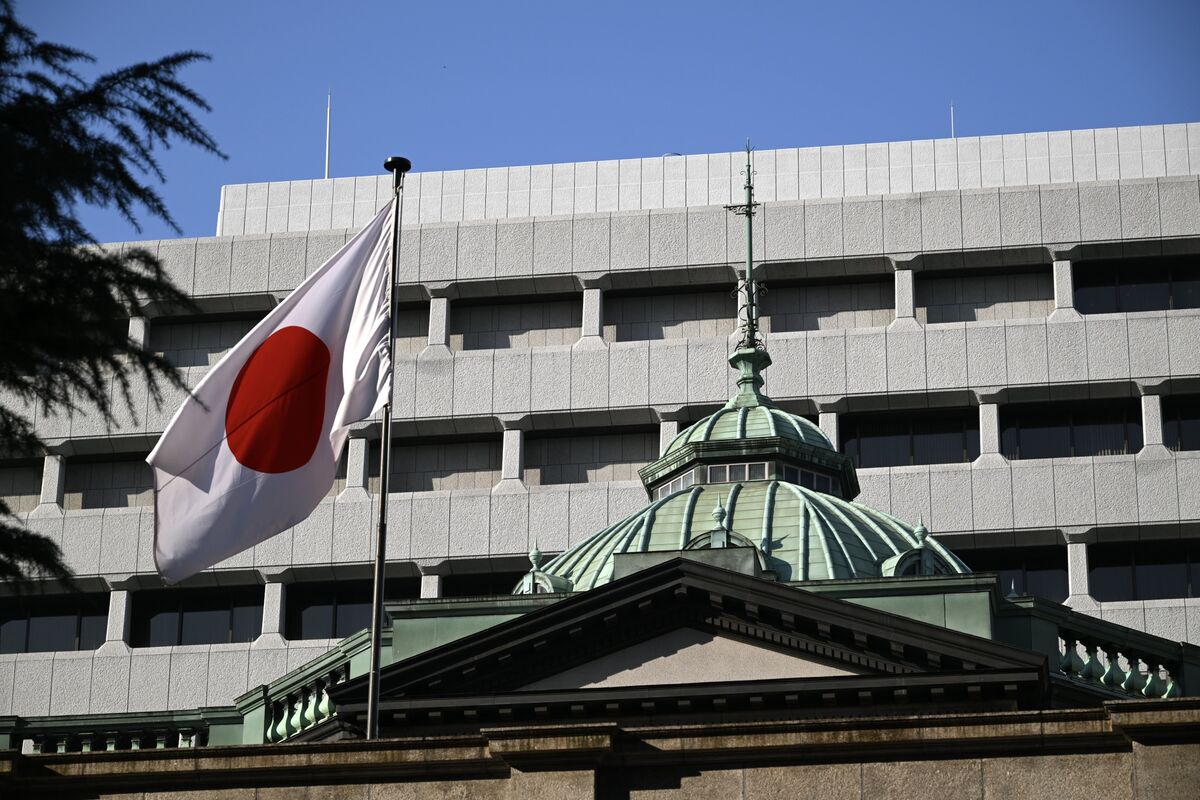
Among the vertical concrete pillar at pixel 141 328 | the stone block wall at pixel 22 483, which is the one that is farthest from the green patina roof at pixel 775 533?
the stone block wall at pixel 22 483

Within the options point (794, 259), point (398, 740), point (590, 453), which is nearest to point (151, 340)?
point (590, 453)

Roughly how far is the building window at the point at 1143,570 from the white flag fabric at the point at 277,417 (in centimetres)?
3698

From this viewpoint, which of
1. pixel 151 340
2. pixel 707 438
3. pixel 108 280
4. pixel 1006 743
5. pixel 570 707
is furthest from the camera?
pixel 151 340

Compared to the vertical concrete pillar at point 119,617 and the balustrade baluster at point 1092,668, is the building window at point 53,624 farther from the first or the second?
the balustrade baluster at point 1092,668

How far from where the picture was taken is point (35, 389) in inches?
792

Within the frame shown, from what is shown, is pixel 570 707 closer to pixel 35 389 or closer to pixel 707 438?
pixel 707 438

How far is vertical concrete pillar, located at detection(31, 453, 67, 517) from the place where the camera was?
235 ft

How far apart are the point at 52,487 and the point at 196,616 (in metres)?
5.72

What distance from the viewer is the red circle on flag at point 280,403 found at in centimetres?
3080

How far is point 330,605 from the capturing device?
7000cm

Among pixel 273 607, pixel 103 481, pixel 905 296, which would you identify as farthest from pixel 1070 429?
pixel 103 481

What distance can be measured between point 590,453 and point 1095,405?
45.8ft

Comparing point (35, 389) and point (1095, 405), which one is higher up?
point (1095, 405)

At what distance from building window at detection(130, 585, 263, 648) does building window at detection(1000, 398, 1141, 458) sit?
21542 mm
